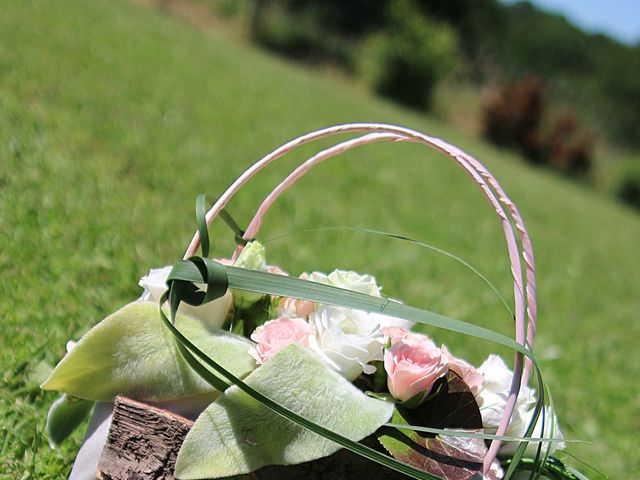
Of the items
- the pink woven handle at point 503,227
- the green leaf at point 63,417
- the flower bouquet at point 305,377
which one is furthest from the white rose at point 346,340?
the green leaf at point 63,417

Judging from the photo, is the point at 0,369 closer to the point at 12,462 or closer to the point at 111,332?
the point at 12,462

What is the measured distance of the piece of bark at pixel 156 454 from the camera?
1079 mm

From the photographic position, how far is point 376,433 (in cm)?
109

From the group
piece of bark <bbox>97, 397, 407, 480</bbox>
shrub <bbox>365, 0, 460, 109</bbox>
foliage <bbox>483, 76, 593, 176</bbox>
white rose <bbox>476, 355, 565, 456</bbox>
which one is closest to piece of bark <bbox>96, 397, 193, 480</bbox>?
piece of bark <bbox>97, 397, 407, 480</bbox>

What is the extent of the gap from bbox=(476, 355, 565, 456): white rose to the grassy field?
0.91 m

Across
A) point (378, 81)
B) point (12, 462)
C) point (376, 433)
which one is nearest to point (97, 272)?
point (12, 462)

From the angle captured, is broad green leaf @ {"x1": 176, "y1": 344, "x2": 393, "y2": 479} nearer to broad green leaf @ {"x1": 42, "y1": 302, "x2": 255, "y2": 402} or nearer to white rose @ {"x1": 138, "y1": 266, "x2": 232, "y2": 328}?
broad green leaf @ {"x1": 42, "y1": 302, "x2": 255, "y2": 402}

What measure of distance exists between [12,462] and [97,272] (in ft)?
3.32

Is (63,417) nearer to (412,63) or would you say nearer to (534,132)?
(412,63)

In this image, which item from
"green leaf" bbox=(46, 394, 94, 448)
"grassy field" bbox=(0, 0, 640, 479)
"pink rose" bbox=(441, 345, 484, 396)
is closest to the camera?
"pink rose" bbox=(441, 345, 484, 396)

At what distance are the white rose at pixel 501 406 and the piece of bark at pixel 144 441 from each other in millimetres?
523

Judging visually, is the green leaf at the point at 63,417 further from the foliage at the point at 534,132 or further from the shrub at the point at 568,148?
the shrub at the point at 568,148

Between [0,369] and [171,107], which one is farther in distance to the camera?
[171,107]

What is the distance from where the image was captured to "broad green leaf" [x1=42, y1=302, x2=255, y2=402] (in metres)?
1.13
